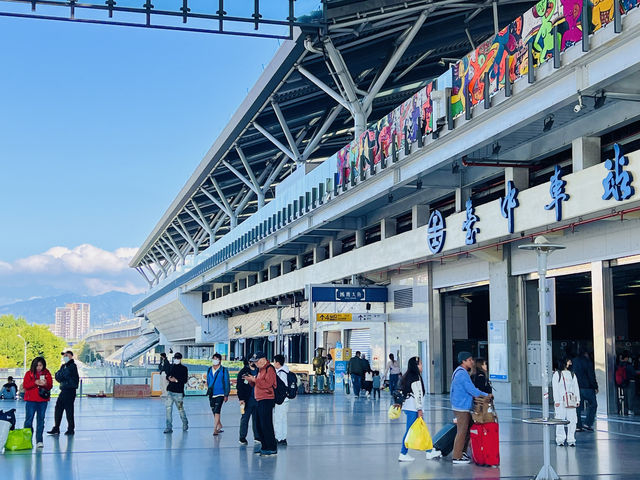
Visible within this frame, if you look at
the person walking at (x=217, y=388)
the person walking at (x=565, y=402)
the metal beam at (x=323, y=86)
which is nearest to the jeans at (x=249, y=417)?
the person walking at (x=217, y=388)

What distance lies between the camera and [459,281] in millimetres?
26438

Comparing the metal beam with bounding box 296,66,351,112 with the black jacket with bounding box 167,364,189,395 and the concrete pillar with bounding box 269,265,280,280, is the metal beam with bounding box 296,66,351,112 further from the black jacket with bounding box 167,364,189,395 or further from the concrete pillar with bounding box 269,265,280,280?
the black jacket with bounding box 167,364,189,395

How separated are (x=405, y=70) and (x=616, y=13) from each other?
25049mm

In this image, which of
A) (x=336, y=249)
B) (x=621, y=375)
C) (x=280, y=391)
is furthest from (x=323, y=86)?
(x=280, y=391)

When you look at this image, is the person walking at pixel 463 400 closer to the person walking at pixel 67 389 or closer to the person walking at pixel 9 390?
the person walking at pixel 67 389

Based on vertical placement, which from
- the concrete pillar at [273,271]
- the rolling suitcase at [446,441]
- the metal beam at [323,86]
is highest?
the metal beam at [323,86]

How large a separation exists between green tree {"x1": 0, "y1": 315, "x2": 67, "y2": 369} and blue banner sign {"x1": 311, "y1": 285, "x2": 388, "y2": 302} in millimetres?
90163

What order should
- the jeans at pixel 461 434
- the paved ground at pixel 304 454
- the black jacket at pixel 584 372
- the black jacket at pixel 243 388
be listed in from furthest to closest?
the black jacket at pixel 584 372
the black jacket at pixel 243 388
the jeans at pixel 461 434
the paved ground at pixel 304 454

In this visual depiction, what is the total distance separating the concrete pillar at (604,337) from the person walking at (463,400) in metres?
8.89

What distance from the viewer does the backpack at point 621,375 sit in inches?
717

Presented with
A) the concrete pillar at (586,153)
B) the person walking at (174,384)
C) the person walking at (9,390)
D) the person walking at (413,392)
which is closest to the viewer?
the person walking at (413,392)

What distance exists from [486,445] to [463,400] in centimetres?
67

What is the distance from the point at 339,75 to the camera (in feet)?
103

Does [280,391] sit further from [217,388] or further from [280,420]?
[217,388]
